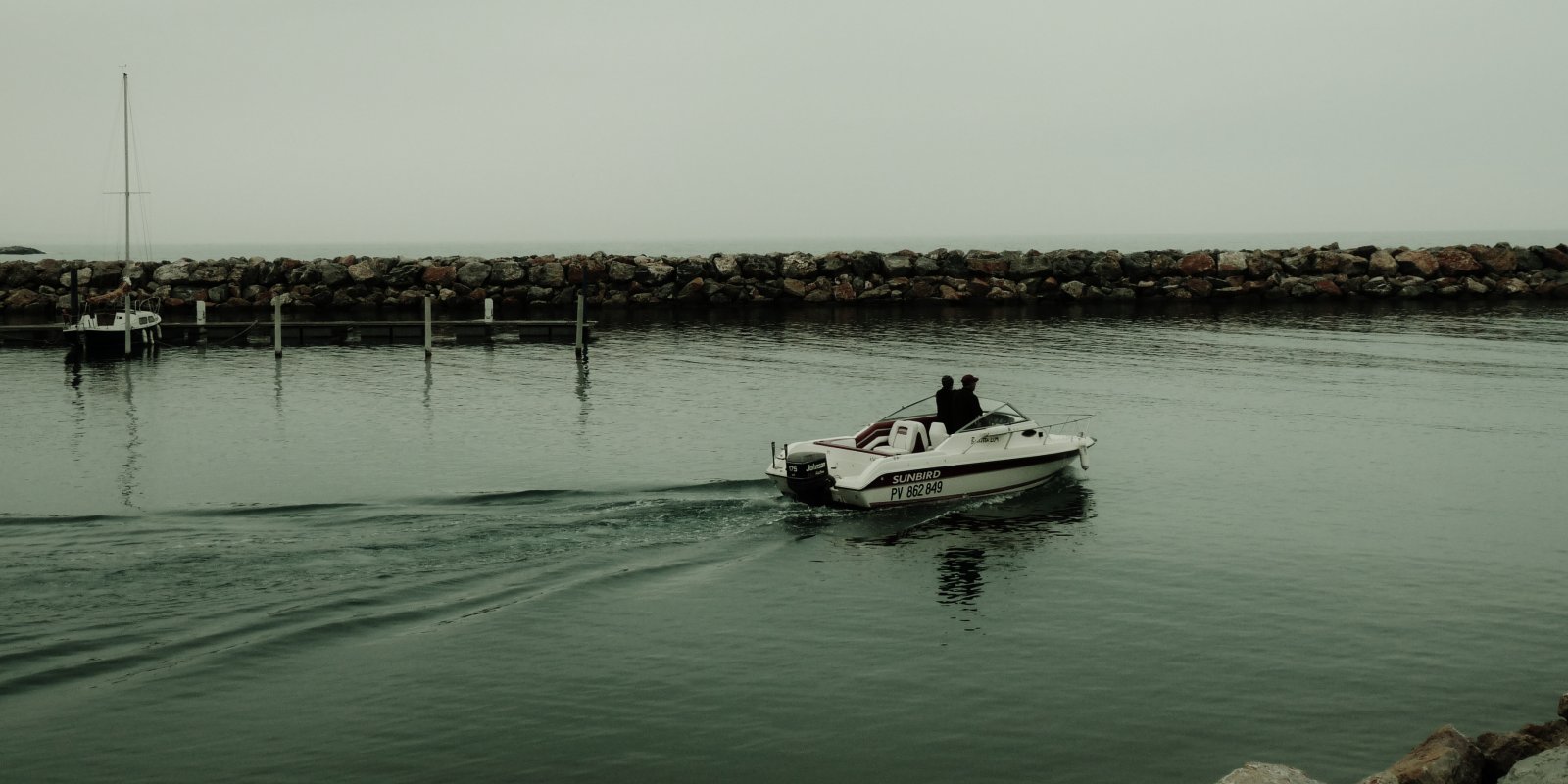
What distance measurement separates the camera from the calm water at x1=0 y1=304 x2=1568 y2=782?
531 inches

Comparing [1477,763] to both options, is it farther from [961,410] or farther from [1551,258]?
[1551,258]

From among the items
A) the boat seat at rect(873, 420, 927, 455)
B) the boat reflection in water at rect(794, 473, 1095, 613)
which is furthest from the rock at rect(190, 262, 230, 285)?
the boat reflection in water at rect(794, 473, 1095, 613)

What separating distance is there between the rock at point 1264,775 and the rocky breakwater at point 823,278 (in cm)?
5905

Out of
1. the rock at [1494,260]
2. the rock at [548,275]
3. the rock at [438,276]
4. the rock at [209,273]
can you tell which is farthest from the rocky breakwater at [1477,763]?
the rock at [1494,260]

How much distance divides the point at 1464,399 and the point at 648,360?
984 inches

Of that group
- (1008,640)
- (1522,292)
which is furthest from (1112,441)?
(1522,292)

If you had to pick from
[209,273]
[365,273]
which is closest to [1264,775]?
[365,273]

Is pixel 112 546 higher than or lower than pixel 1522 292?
lower

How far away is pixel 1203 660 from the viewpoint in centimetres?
1588

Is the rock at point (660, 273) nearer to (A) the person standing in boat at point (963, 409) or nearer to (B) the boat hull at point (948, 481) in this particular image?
(B) the boat hull at point (948, 481)

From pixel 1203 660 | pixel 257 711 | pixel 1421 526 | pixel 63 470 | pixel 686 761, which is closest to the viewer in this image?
pixel 686 761

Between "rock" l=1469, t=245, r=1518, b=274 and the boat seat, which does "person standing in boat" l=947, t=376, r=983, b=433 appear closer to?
the boat seat

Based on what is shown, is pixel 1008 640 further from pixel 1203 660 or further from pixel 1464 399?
pixel 1464 399

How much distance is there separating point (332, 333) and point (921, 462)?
37.6 metres
